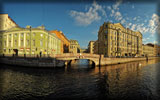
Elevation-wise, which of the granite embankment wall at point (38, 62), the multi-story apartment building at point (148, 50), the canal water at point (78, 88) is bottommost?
the canal water at point (78, 88)

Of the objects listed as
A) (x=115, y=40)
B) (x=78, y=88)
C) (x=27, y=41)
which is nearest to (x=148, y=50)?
(x=115, y=40)

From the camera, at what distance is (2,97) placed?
8.61 m

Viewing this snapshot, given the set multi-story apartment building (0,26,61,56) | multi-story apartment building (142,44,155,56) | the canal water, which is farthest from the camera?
multi-story apartment building (142,44,155,56)

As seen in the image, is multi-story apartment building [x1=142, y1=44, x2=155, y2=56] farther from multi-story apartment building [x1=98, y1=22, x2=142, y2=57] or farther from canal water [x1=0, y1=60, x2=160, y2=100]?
canal water [x1=0, y1=60, x2=160, y2=100]

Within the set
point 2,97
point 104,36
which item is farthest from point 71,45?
point 2,97

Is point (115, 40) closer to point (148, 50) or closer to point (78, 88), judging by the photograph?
point (78, 88)

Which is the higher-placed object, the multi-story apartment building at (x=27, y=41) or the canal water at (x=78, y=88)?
the multi-story apartment building at (x=27, y=41)

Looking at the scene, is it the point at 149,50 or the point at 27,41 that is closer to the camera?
the point at 27,41

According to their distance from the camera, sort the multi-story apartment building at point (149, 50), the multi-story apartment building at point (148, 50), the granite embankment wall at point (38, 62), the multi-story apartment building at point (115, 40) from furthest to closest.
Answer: the multi-story apartment building at point (149, 50) < the multi-story apartment building at point (148, 50) < the multi-story apartment building at point (115, 40) < the granite embankment wall at point (38, 62)

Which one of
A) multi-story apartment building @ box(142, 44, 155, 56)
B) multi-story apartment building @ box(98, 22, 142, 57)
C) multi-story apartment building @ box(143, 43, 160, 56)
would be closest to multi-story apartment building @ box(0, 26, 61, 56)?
multi-story apartment building @ box(98, 22, 142, 57)

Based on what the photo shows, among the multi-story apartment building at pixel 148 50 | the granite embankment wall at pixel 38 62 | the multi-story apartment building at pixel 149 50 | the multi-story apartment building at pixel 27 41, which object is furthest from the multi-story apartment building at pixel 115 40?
the multi-story apartment building at pixel 149 50

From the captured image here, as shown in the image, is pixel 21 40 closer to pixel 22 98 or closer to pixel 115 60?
pixel 22 98

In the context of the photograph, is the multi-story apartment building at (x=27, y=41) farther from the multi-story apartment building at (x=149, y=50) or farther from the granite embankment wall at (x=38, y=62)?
the multi-story apartment building at (x=149, y=50)

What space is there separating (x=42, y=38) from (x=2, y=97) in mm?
30000
